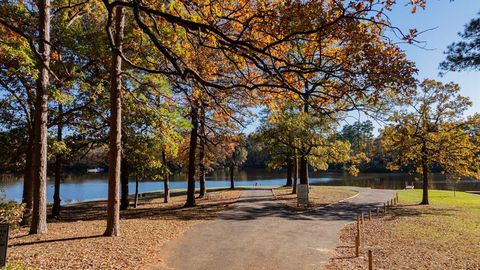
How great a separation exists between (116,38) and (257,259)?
9.20 m

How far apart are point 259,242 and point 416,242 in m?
6.14

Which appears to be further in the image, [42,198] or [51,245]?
[42,198]

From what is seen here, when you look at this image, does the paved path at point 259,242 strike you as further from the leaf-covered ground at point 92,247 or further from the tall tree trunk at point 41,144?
the tall tree trunk at point 41,144

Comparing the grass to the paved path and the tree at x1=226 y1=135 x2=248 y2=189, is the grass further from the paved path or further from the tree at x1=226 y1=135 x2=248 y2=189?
A: the tree at x1=226 y1=135 x2=248 y2=189

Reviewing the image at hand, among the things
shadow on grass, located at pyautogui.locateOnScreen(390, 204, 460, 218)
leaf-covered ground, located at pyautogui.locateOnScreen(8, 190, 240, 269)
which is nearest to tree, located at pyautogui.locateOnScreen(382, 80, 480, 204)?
shadow on grass, located at pyautogui.locateOnScreen(390, 204, 460, 218)

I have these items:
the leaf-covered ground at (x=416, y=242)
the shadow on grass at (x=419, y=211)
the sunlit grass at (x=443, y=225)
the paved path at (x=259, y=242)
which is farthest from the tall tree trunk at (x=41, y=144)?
the shadow on grass at (x=419, y=211)

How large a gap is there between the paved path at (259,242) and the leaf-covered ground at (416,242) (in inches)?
29.3

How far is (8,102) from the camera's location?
18953 mm

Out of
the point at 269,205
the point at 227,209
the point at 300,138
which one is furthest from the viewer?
the point at 300,138

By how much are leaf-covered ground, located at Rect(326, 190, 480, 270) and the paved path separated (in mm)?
744

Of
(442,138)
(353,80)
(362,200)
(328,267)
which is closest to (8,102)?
(328,267)

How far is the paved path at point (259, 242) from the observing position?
10.6 metres

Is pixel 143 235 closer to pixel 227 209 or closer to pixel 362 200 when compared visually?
pixel 227 209

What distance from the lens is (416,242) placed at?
1442cm
